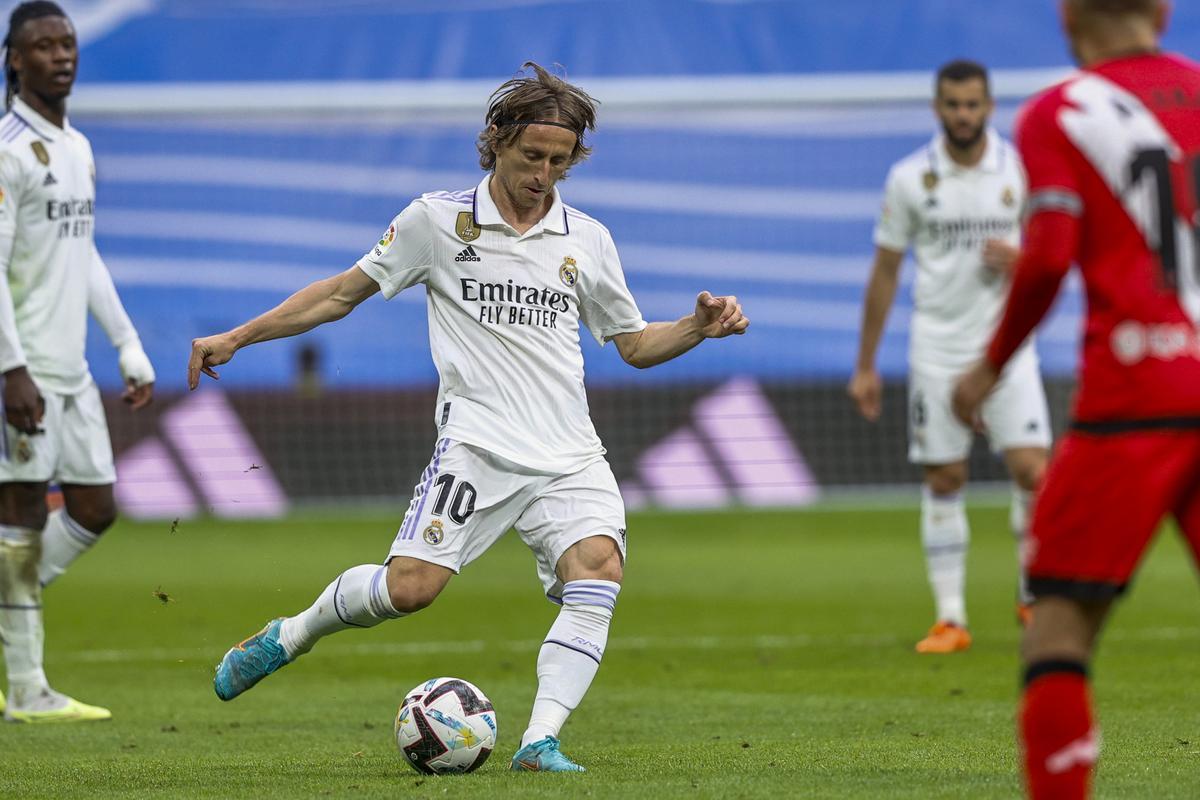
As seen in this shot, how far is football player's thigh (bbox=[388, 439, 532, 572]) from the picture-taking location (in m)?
6.05

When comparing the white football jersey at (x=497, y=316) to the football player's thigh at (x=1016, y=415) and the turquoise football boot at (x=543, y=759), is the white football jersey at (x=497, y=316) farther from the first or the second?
the football player's thigh at (x=1016, y=415)

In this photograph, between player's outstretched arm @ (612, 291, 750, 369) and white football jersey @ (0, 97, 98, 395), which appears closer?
Result: player's outstretched arm @ (612, 291, 750, 369)

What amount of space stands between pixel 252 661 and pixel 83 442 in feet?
6.74

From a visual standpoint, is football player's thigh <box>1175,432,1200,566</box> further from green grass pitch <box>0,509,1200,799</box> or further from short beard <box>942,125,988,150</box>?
short beard <box>942,125,988,150</box>

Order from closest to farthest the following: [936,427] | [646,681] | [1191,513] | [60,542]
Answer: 1. [1191,513]
2. [60,542]
3. [646,681]
4. [936,427]

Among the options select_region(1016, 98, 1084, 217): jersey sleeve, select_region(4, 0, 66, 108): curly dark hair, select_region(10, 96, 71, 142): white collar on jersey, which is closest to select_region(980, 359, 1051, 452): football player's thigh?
select_region(10, 96, 71, 142): white collar on jersey

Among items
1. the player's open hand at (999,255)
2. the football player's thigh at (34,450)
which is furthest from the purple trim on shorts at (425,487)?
the player's open hand at (999,255)

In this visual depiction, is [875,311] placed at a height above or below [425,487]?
below

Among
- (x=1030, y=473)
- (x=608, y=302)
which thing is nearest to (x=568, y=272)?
(x=608, y=302)

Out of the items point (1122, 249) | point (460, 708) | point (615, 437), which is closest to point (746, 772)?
point (460, 708)

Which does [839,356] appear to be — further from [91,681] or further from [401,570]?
[401,570]

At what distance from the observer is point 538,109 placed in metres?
6.14

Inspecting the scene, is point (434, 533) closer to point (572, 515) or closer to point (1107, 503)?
point (572, 515)

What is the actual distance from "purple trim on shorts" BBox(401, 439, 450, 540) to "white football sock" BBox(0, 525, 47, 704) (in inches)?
95.3
